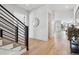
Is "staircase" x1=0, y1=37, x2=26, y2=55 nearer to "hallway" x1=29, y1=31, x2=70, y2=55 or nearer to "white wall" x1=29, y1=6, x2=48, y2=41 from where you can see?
"hallway" x1=29, y1=31, x2=70, y2=55

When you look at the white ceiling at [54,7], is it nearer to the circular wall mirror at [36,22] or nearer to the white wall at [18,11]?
the white wall at [18,11]

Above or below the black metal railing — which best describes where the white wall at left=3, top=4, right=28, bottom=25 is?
above

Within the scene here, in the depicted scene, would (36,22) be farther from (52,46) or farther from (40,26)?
(52,46)

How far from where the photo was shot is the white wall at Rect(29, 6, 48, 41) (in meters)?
2.07

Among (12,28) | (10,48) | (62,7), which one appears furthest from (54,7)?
(10,48)

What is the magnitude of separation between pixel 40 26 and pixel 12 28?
0.56 metres

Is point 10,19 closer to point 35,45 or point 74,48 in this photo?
point 35,45

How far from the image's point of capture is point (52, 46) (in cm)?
207

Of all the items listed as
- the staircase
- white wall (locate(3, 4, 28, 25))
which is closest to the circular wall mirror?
white wall (locate(3, 4, 28, 25))

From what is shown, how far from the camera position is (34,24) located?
6.88 feet

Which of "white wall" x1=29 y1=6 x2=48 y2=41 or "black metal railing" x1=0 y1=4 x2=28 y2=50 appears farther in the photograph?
"white wall" x1=29 y1=6 x2=48 y2=41

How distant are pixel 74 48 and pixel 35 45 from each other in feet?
2.52

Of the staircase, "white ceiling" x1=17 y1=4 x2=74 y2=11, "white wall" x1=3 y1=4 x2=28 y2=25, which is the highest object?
"white ceiling" x1=17 y1=4 x2=74 y2=11
